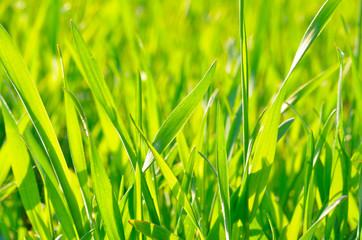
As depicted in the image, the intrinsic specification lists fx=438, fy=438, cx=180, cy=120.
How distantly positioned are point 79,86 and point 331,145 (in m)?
0.74

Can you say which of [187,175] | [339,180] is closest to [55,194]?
[187,175]

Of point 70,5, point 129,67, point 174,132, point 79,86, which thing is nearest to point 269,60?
point 129,67

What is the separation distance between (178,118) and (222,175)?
0.27ft

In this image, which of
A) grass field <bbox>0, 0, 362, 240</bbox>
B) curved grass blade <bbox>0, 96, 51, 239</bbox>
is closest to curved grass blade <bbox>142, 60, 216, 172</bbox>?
grass field <bbox>0, 0, 362, 240</bbox>

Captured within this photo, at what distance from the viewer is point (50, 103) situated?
1.00m

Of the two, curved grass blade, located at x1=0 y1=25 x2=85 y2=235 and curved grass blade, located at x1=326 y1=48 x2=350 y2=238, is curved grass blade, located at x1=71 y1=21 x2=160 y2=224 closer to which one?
curved grass blade, located at x1=0 y1=25 x2=85 y2=235

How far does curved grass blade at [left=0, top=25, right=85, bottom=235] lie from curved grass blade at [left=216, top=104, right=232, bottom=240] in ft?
0.55

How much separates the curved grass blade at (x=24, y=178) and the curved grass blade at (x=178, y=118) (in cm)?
14

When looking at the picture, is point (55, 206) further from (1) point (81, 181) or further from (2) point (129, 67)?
(2) point (129, 67)

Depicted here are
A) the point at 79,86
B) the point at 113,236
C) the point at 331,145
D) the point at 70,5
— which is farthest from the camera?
the point at 70,5

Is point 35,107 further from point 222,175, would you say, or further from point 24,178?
point 222,175

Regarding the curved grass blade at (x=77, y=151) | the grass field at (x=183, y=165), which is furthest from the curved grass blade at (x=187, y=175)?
the curved grass blade at (x=77, y=151)

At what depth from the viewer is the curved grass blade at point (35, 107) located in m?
0.45

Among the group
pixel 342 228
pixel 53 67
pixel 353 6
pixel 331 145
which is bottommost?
pixel 342 228
